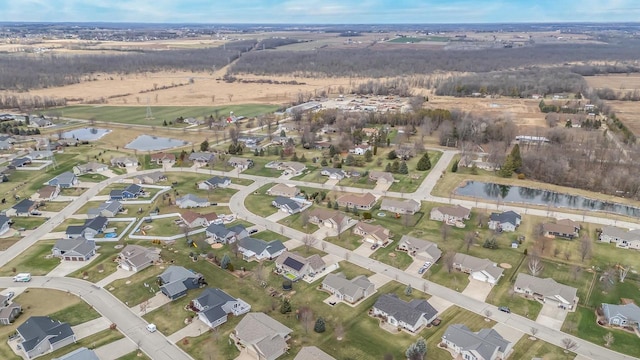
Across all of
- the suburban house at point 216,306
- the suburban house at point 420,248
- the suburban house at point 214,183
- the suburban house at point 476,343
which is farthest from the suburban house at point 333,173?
the suburban house at point 476,343

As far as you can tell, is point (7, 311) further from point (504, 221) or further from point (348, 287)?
point (504, 221)

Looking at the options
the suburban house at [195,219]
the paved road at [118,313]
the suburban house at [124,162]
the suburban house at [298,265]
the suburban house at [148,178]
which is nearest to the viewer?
the paved road at [118,313]

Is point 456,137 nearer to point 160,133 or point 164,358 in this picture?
point 160,133

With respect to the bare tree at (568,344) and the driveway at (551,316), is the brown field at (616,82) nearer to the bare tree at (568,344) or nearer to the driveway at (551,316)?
the driveway at (551,316)

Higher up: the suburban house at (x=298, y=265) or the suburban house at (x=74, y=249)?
the suburban house at (x=74, y=249)

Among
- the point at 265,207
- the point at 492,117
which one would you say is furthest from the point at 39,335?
the point at 492,117

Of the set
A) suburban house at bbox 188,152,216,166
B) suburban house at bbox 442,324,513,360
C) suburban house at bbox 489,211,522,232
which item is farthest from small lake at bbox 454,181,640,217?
suburban house at bbox 188,152,216,166
